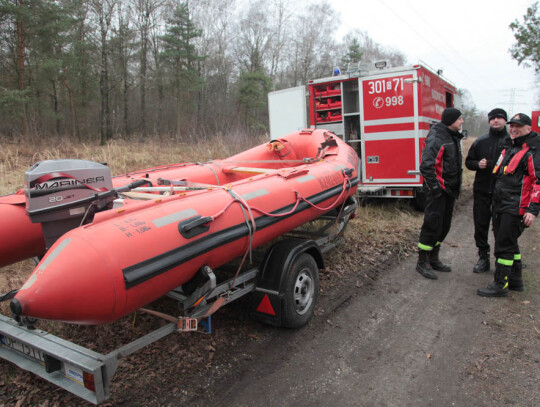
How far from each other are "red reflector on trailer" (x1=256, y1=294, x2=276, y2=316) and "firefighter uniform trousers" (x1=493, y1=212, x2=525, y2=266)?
246 centimetres

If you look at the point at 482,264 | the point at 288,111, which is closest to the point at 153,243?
the point at 482,264

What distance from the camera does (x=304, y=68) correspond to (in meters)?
33.6

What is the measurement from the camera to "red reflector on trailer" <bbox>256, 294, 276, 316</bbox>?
9.93ft

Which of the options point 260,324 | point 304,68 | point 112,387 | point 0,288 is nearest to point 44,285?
point 112,387

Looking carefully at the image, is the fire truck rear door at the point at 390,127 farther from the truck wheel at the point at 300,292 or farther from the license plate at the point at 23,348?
the license plate at the point at 23,348

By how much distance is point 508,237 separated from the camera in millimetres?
3785

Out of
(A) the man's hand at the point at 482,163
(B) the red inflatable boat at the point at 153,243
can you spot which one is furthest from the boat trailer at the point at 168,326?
(A) the man's hand at the point at 482,163

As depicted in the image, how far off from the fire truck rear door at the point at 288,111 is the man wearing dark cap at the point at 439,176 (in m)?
3.67

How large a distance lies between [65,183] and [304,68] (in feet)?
110

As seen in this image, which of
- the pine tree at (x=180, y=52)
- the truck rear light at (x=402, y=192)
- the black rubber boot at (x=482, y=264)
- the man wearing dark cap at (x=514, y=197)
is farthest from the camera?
the pine tree at (x=180, y=52)

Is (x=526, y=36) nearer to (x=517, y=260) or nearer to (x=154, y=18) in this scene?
(x=154, y=18)

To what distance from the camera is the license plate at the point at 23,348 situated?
220 centimetres

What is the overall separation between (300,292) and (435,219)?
2.02 m

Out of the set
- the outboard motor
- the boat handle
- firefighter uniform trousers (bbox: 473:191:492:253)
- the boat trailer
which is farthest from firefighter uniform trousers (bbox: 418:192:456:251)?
the outboard motor
